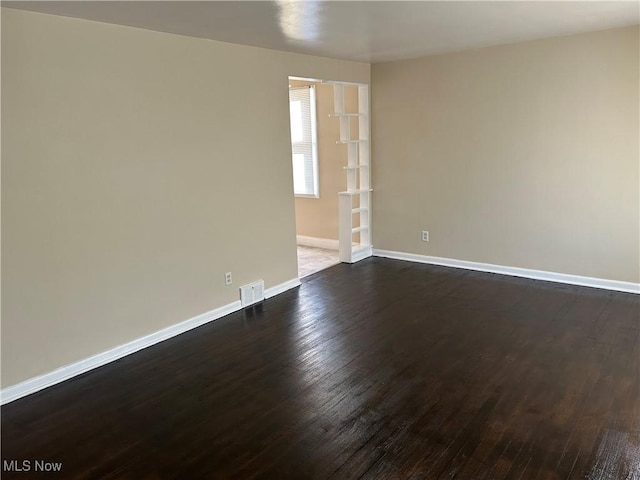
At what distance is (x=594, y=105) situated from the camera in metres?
4.36

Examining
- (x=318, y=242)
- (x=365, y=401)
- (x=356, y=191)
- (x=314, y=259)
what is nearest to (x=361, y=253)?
(x=314, y=259)

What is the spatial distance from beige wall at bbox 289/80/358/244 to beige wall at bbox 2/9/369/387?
1475 millimetres

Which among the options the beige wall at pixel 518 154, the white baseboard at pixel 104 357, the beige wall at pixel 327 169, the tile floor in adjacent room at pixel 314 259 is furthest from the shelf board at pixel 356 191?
the white baseboard at pixel 104 357

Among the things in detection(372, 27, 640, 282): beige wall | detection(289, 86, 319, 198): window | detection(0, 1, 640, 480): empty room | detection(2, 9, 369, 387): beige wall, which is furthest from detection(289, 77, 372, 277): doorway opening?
detection(2, 9, 369, 387): beige wall

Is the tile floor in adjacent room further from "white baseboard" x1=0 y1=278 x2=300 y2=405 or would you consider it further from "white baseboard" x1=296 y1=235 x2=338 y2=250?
"white baseboard" x1=0 y1=278 x2=300 y2=405

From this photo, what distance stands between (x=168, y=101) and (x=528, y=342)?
317 cm

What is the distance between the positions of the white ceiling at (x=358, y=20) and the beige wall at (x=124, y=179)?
0.71 ft

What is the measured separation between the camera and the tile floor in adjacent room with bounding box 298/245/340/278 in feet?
18.5

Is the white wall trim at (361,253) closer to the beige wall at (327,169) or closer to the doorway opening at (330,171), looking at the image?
the doorway opening at (330,171)

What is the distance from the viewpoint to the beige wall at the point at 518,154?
14.2 feet

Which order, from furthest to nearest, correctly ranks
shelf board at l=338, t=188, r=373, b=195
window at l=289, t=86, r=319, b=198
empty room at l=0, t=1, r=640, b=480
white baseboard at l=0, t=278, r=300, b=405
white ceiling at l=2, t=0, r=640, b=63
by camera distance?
window at l=289, t=86, r=319, b=198 → shelf board at l=338, t=188, r=373, b=195 → white baseboard at l=0, t=278, r=300, b=405 → white ceiling at l=2, t=0, r=640, b=63 → empty room at l=0, t=1, r=640, b=480

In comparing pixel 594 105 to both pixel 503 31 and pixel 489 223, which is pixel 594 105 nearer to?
pixel 503 31

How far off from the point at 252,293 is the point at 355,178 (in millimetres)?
2113

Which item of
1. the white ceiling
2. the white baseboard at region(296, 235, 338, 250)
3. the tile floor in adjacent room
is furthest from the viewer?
the white baseboard at region(296, 235, 338, 250)
